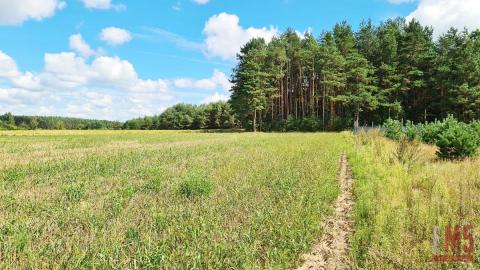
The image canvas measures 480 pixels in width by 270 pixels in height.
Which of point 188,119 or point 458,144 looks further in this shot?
point 188,119

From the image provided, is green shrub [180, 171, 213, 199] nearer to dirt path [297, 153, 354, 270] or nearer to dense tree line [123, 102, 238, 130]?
dirt path [297, 153, 354, 270]

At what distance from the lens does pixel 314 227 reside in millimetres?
6512

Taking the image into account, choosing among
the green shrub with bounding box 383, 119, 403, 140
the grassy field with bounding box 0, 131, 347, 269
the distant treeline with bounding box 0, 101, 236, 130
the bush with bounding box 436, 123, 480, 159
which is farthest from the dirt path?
the distant treeline with bounding box 0, 101, 236, 130

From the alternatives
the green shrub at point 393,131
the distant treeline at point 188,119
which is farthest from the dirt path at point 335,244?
the distant treeline at point 188,119

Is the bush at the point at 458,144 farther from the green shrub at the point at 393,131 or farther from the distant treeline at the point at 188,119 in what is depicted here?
the distant treeline at the point at 188,119

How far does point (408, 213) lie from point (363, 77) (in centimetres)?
5195

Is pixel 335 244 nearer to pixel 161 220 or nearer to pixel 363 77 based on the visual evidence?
pixel 161 220

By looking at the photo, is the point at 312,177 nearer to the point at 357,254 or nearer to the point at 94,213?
the point at 357,254

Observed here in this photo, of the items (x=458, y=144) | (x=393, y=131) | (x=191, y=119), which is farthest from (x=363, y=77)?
(x=191, y=119)

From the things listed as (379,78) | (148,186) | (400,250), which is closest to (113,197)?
(148,186)

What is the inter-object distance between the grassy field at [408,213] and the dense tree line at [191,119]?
276ft

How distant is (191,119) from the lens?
4373 inches

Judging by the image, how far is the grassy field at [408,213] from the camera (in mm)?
5234

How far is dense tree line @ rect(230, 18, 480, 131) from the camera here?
164 ft
